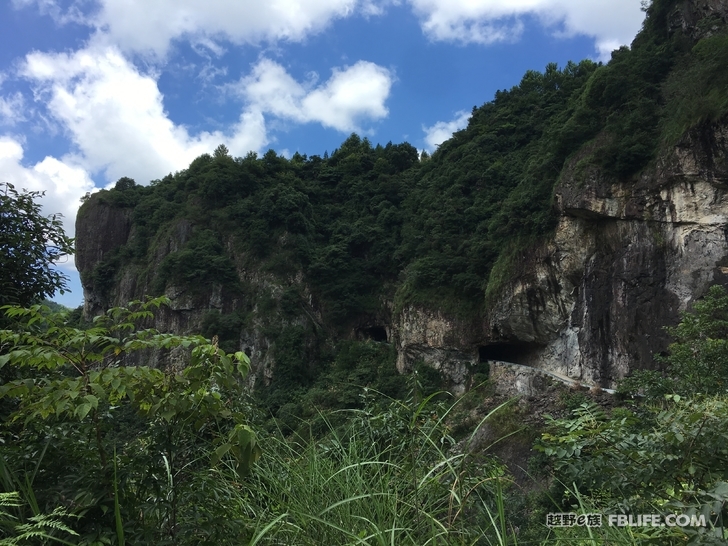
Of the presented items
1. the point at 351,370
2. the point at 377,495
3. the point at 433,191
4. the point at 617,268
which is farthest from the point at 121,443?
the point at 433,191

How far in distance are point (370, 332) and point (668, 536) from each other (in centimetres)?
2584

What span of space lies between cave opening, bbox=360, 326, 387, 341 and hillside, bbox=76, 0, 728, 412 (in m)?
0.15

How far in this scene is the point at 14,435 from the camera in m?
1.94

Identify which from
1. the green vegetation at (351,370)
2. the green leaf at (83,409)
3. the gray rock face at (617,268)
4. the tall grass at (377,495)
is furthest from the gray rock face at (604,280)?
the green leaf at (83,409)

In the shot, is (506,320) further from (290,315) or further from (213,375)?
(213,375)

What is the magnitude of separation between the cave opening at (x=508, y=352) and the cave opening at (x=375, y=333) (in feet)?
24.6

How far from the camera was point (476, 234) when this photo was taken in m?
21.5

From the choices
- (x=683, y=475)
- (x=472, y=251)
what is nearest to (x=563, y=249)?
(x=472, y=251)

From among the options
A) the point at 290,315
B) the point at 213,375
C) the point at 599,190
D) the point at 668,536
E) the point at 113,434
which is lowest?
the point at 668,536

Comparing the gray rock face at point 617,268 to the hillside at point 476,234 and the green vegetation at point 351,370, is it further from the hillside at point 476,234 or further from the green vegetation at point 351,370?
the green vegetation at point 351,370

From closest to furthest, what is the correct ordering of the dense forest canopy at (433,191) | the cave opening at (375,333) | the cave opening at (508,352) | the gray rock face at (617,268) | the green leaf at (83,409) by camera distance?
the green leaf at (83,409) → the gray rock face at (617,268) → the dense forest canopy at (433,191) → the cave opening at (508,352) → the cave opening at (375,333)

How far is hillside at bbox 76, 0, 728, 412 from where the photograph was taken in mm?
13703

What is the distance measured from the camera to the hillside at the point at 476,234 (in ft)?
45.0

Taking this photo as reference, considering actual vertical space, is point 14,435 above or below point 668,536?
above
